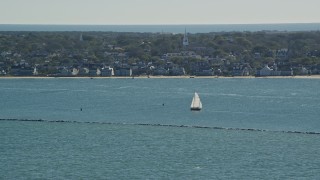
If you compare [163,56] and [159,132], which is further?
[163,56]

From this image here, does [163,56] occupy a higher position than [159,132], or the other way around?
[163,56]

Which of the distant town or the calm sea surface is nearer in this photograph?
the calm sea surface

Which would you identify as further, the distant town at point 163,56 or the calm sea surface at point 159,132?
the distant town at point 163,56

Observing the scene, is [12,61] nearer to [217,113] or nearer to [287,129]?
[217,113]
